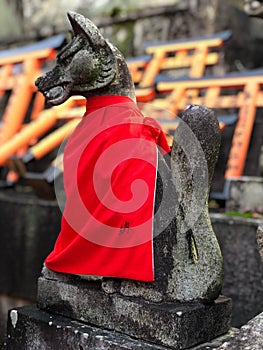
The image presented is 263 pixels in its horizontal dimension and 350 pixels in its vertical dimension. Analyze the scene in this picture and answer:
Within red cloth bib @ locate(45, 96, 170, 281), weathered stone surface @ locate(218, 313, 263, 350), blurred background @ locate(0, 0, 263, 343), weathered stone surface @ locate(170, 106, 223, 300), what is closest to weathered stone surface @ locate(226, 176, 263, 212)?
blurred background @ locate(0, 0, 263, 343)

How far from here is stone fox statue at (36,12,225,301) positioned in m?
2.41

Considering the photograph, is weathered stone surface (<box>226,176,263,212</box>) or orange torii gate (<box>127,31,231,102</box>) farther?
orange torii gate (<box>127,31,231,102</box>)

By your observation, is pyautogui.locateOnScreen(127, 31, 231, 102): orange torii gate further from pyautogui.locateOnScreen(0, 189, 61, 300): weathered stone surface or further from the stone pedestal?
the stone pedestal

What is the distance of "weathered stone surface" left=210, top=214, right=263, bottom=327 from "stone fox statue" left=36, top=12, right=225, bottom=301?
4.97ft

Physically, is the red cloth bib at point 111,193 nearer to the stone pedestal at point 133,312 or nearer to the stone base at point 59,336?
the stone pedestal at point 133,312

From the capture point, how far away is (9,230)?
5266 mm

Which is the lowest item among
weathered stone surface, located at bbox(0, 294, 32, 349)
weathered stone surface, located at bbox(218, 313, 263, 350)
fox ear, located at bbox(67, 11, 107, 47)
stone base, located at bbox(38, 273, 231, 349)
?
weathered stone surface, located at bbox(0, 294, 32, 349)

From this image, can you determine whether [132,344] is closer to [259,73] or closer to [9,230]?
[9,230]

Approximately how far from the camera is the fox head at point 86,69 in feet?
8.41

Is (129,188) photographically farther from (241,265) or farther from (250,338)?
(241,265)

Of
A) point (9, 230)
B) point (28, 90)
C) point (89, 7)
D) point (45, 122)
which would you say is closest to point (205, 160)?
point (9, 230)

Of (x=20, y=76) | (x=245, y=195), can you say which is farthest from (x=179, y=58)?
(x=245, y=195)

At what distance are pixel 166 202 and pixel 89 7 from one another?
37.2 feet

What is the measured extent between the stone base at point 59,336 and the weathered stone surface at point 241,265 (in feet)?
4.45
